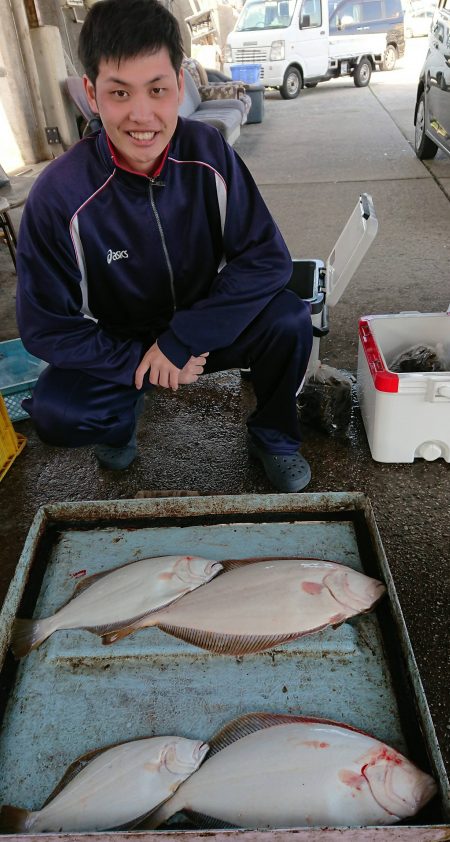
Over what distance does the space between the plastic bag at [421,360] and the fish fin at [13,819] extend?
1.75 meters

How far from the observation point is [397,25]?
13.6 metres

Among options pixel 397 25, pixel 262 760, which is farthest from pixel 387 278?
pixel 397 25

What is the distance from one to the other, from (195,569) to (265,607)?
20 centimetres

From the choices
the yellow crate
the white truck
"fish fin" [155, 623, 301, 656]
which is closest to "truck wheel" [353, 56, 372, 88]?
the white truck

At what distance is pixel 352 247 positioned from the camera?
7.68ft

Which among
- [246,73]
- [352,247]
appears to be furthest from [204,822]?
[246,73]

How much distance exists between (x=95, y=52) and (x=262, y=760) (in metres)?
1.69

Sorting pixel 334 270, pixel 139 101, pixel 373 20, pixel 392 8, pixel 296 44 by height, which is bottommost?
pixel 334 270

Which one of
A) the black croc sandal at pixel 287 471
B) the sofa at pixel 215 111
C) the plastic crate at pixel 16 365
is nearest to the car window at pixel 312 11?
the sofa at pixel 215 111

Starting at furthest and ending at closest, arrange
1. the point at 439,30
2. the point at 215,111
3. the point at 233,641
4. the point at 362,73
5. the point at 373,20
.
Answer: the point at 373,20, the point at 362,73, the point at 215,111, the point at 439,30, the point at 233,641

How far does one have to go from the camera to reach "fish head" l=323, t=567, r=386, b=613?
1381 millimetres

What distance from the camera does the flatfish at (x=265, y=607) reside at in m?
1.35

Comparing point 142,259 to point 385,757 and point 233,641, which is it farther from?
point 385,757

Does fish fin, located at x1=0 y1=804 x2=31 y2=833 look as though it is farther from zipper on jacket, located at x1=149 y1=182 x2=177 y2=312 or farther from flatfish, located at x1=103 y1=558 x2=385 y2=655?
zipper on jacket, located at x1=149 y1=182 x2=177 y2=312
